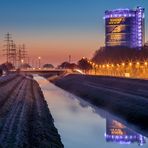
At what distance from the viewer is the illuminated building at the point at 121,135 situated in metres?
29.0

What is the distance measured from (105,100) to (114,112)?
37.0 ft

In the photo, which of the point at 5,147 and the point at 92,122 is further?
the point at 92,122

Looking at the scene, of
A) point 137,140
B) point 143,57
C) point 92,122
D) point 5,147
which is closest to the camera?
point 5,147

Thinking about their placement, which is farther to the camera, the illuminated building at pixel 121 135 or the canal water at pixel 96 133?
the illuminated building at pixel 121 135

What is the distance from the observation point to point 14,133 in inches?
1018

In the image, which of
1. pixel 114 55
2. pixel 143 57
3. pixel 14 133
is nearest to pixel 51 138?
pixel 14 133

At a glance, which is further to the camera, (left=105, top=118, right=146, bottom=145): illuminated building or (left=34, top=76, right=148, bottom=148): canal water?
(left=105, top=118, right=146, bottom=145): illuminated building

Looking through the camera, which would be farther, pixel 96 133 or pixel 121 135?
pixel 96 133

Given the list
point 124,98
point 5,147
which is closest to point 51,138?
point 5,147

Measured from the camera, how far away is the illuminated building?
29.0 m

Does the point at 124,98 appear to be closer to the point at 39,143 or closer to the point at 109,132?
the point at 109,132

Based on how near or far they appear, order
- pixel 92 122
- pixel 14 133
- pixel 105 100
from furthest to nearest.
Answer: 1. pixel 105 100
2. pixel 92 122
3. pixel 14 133

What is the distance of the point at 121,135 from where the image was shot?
31.7 metres

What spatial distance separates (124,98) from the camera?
180 ft
